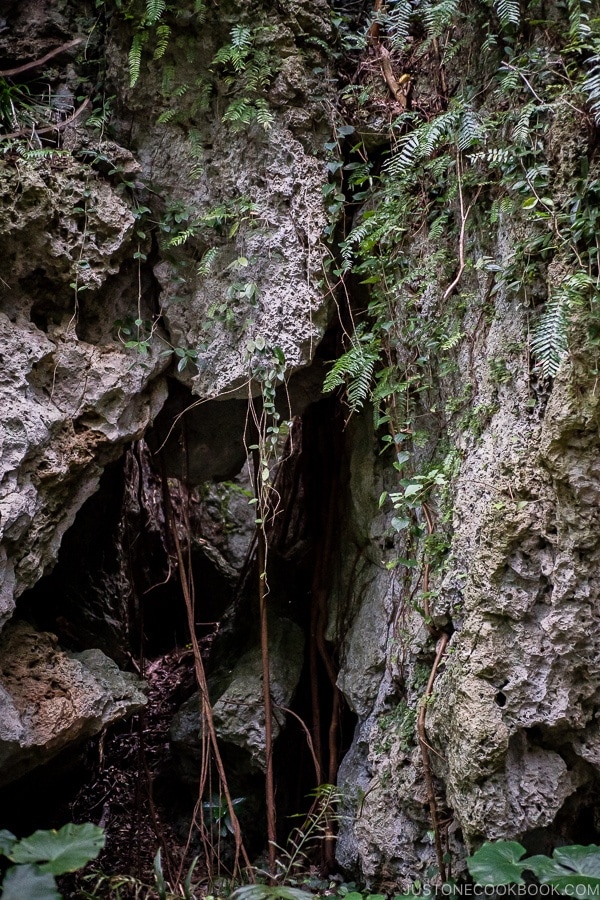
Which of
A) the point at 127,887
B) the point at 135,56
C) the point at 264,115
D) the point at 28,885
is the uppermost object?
the point at 135,56

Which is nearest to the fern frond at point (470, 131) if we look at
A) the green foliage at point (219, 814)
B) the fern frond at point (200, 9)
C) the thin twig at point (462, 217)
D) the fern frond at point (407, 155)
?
the thin twig at point (462, 217)

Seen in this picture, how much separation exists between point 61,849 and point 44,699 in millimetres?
906

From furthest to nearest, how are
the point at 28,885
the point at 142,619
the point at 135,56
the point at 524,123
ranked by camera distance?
1. the point at 142,619
2. the point at 135,56
3. the point at 524,123
4. the point at 28,885

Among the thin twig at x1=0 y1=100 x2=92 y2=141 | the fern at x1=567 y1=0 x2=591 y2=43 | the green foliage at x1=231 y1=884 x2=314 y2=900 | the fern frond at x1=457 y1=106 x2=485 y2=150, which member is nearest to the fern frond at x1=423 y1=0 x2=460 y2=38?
the fern frond at x1=457 y1=106 x2=485 y2=150

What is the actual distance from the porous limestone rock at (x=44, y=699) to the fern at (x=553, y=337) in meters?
2.34

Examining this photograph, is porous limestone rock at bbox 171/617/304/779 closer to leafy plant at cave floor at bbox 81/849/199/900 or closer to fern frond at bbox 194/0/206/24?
leafy plant at cave floor at bbox 81/849/199/900

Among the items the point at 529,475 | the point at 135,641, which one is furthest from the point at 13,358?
the point at 135,641

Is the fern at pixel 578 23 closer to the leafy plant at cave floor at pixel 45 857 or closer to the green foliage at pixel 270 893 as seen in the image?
the leafy plant at cave floor at pixel 45 857

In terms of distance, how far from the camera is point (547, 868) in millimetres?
2047

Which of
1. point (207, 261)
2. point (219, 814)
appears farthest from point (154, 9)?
point (219, 814)

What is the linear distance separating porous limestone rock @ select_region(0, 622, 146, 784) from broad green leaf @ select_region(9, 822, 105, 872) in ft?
2.05

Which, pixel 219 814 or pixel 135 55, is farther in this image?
pixel 219 814

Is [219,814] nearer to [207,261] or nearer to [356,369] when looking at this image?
[356,369]

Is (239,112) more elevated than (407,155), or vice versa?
(239,112)
